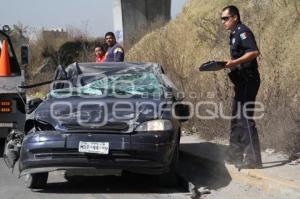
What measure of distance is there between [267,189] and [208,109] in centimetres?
387

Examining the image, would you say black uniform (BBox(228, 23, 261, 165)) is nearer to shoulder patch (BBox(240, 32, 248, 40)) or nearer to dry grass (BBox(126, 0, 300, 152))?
shoulder patch (BBox(240, 32, 248, 40))

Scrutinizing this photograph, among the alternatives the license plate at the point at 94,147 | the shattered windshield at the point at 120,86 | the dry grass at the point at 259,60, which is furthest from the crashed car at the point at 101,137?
the dry grass at the point at 259,60

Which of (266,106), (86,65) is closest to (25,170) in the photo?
(86,65)

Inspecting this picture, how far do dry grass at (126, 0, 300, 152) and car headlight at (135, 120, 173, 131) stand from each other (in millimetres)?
1973

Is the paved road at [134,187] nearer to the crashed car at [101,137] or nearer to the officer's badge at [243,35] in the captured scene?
the crashed car at [101,137]

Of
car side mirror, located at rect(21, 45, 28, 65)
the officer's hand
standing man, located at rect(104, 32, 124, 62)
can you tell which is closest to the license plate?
the officer's hand

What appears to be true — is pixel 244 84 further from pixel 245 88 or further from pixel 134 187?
pixel 134 187

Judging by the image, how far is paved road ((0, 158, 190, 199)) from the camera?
24.3 ft

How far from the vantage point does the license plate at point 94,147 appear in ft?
23.1

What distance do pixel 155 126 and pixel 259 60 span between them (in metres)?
5.90

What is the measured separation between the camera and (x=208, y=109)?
423 inches

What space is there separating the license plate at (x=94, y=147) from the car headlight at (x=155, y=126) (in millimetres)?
416

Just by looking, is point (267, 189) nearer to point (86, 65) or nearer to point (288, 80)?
point (86, 65)

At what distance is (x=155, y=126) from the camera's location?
7207 mm
